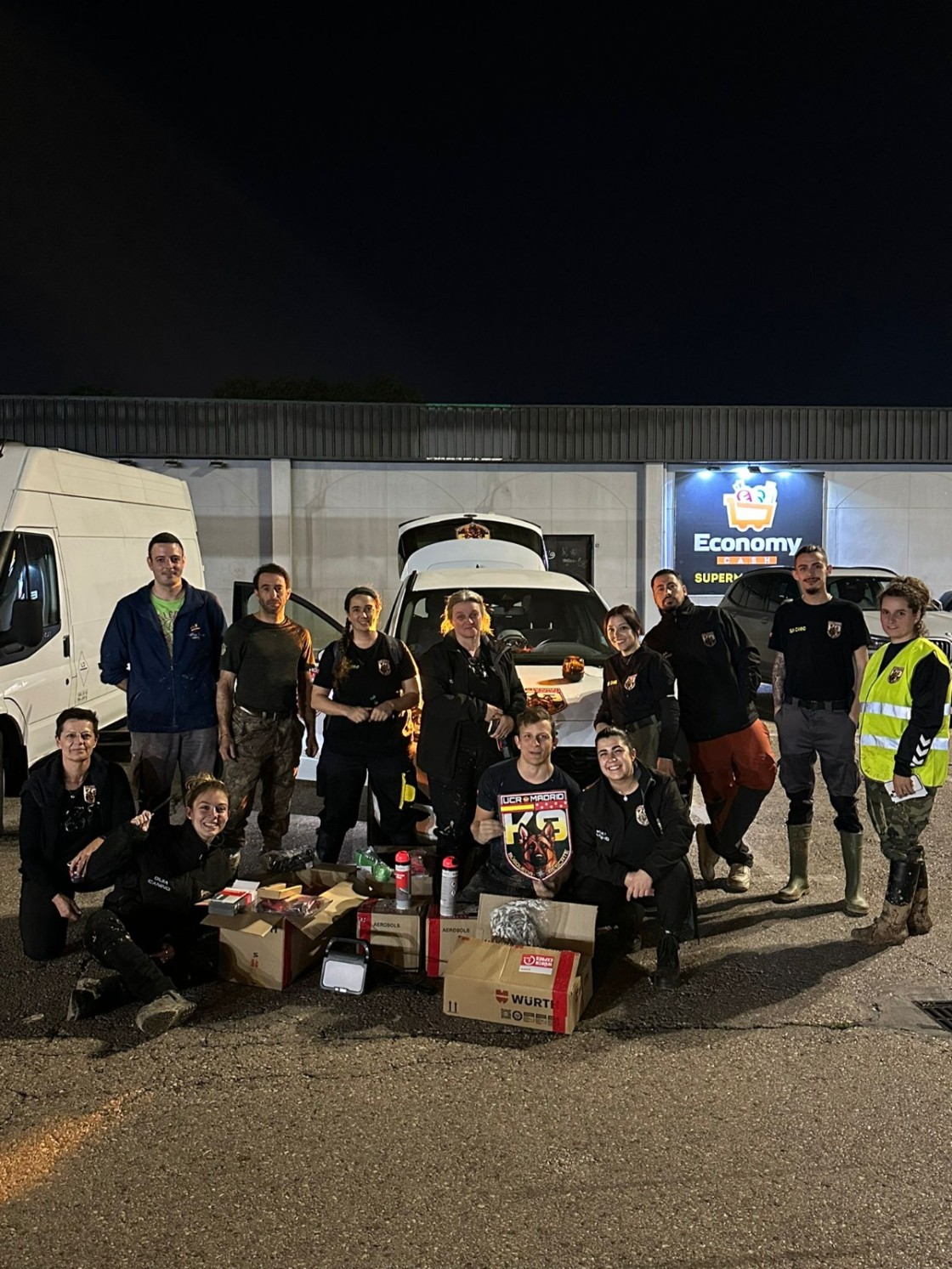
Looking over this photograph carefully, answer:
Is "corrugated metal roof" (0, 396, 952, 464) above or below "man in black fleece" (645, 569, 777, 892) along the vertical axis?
above

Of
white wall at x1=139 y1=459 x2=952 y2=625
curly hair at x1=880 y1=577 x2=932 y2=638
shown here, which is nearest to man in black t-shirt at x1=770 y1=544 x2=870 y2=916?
curly hair at x1=880 y1=577 x2=932 y2=638

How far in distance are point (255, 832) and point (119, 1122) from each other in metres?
3.83

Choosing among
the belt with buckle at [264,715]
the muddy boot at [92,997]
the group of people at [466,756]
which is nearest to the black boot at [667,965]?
the group of people at [466,756]

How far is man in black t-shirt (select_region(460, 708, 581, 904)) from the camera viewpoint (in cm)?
492

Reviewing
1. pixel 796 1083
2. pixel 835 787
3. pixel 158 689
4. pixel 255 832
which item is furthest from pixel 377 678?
pixel 796 1083

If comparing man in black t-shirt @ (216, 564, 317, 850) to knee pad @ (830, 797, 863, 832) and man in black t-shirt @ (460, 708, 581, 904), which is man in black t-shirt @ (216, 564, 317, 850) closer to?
man in black t-shirt @ (460, 708, 581, 904)

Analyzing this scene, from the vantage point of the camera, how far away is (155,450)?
20.5 meters

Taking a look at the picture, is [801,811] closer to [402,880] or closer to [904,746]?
[904,746]

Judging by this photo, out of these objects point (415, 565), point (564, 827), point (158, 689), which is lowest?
point (564, 827)

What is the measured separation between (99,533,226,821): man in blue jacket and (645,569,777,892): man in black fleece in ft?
8.60

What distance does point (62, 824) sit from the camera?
4988 mm

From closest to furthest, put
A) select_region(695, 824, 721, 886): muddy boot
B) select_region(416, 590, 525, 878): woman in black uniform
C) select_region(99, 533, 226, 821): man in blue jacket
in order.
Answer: select_region(416, 590, 525, 878): woman in black uniform < select_region(99, 533, 226, 821): man in blue jacket < select_region(695, 824, 721, 886): muddy boot

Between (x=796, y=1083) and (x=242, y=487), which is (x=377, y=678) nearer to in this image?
(x=796, y=1083)

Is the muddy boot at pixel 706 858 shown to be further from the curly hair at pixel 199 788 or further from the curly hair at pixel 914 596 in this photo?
the curly hair at pixel 199 788
